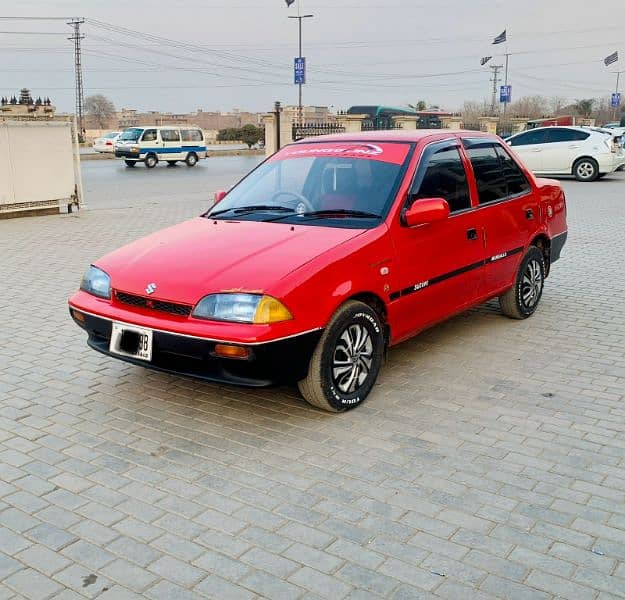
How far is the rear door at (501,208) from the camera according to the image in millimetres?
6031

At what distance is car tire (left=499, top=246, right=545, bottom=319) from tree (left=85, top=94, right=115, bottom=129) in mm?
108136

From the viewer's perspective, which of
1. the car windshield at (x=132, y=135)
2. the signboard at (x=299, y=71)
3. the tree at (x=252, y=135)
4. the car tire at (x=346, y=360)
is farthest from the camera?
the tree at (x=252, y=135)

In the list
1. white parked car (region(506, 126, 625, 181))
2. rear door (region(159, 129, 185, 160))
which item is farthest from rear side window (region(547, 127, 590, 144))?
rear door (region(159, 129, 185, 160))

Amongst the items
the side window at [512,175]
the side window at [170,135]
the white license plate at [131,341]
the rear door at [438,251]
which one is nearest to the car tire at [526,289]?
the side window at [512,175]

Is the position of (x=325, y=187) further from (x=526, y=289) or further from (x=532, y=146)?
(x=532, y=146)

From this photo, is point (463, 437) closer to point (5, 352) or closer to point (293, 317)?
point (293, 317)

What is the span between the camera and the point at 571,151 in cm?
2188

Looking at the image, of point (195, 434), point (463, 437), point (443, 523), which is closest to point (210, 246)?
point (195, 434)

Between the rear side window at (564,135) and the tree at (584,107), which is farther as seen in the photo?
the tree at (584,107)

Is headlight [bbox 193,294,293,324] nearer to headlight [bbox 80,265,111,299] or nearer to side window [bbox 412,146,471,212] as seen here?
headlight [bbox 80,265,111,299]

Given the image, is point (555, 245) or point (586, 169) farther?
point (586, 169)

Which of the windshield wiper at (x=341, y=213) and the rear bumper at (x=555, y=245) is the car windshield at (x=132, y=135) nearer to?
the rear bumper at (x=555, y=245)

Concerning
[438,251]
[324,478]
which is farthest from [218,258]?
[438,251]

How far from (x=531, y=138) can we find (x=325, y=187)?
722 inches
